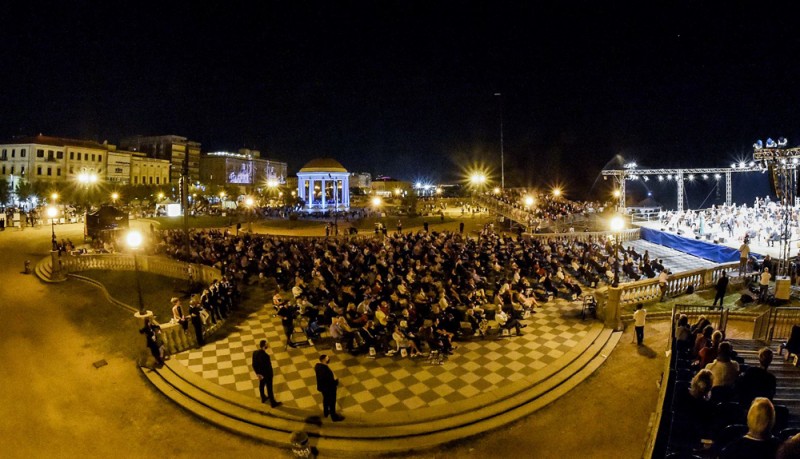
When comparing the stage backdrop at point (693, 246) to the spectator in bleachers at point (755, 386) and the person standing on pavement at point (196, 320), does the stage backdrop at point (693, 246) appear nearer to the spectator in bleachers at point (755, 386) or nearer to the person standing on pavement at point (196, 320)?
the spectator in bleachers at point (755, 386)

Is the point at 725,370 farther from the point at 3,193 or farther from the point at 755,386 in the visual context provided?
the point at 3,193

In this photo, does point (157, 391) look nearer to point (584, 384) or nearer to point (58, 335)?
point (58, 335)

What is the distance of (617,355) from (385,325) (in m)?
5.71

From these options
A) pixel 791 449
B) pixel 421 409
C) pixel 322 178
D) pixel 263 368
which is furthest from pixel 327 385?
pixel 322 178

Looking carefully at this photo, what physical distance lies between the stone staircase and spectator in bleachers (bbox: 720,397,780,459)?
169 inches

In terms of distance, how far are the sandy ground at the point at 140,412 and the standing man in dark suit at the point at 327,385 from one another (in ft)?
3.26

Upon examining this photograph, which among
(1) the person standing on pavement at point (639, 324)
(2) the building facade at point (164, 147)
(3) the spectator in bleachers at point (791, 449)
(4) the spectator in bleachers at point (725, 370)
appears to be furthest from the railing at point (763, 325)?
(2) the building facade at point (164, 147)

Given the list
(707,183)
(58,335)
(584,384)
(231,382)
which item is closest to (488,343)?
(584,384)

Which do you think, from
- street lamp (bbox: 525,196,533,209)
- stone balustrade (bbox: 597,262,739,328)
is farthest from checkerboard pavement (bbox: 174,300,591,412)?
street lamp (bbox: 525,196,533,209)

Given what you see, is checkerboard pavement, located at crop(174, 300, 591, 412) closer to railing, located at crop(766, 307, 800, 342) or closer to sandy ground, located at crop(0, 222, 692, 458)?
sandy ground, located at crop(0, 222, 692, 458)

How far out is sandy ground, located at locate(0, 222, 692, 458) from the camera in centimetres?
697

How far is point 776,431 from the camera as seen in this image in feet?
15.8

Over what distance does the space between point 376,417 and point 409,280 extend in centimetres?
676

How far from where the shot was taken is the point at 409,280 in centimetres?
1398
